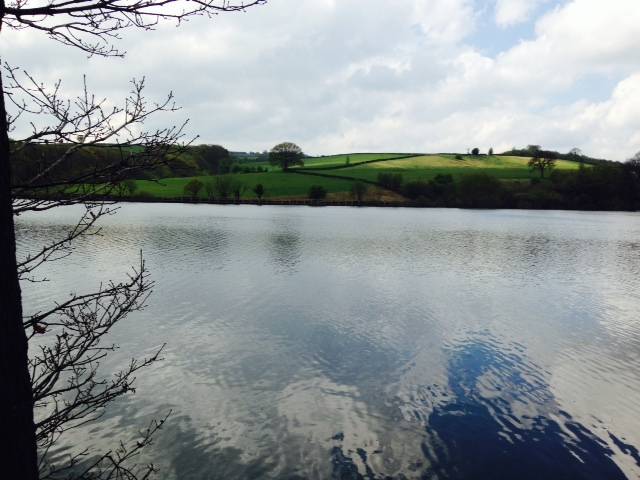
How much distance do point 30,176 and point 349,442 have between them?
38.3 ft

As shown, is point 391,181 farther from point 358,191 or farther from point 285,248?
point 285,248

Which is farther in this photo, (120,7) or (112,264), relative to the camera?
(112,264)

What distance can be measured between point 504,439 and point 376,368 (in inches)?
246

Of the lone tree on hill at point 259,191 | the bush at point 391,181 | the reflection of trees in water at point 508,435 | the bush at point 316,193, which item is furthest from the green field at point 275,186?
the reflection of trees in water at point 508,435

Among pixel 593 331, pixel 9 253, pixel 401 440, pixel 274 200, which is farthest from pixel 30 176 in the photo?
pixel 274 200

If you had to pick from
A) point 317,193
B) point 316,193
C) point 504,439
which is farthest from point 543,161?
point 504,439

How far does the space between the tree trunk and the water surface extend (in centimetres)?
803

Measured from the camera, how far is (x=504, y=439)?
14758 mm

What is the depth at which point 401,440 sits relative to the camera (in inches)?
567

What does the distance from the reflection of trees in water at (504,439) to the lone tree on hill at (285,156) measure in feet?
568

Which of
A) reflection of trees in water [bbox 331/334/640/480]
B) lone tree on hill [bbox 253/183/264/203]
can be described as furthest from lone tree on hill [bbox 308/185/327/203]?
reflection of trees in water [bbox 331/334/640/480]

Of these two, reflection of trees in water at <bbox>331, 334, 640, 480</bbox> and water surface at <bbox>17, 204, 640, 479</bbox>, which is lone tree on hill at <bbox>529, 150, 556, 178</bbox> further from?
reflection of trees in water at <bbox>331, 334, 640, 480</bbox>

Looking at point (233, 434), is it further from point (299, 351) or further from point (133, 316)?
point (133, 316)

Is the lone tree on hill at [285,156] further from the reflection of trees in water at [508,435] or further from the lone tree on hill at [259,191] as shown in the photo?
the reflection of trees in water at [508,435]
